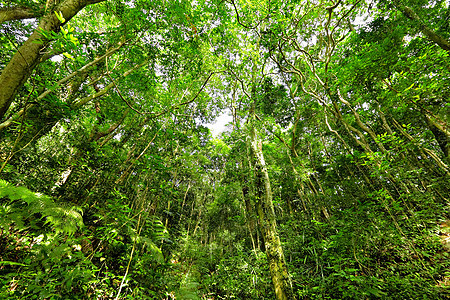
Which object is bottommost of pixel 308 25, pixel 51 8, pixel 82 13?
pixel 51 8

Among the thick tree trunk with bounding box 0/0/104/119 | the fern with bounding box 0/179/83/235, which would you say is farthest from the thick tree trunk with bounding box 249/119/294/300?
the thick tree trunk with bounding box 0/0/104/119

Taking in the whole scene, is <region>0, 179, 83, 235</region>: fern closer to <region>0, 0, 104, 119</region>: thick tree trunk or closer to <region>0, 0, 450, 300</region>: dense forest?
<region>0, 0, 450, 300</region>: dense forest

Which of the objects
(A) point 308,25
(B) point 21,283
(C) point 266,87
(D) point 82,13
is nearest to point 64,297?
(B) point 21,283

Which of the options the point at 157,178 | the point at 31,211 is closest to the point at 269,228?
the point at 157,178

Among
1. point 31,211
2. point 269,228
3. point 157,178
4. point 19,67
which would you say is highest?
point 19,67

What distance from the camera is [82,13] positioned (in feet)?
Answer: 24.6

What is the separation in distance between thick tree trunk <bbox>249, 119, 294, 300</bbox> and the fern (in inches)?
155

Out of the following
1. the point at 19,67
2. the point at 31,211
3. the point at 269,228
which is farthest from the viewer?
the point at 269,228

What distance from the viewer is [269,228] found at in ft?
13.9

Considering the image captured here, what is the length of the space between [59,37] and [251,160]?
5169 mm

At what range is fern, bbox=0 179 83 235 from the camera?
248 cm

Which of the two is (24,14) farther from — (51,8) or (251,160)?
(251,160)

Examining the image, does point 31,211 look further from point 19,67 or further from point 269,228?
point 269,228

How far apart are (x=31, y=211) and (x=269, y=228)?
15.2ft
